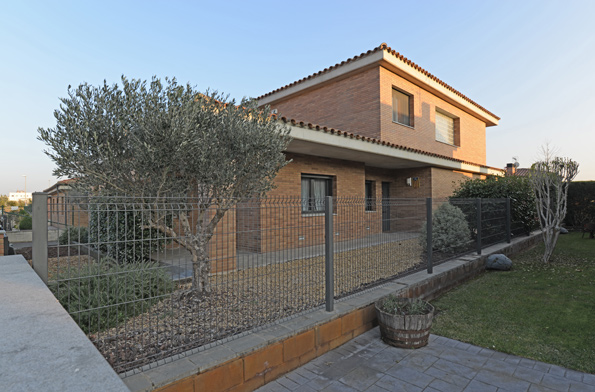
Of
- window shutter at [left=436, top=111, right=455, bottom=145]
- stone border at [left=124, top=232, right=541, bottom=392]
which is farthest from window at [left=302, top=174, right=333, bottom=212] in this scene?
window shutter at [left=436, top=111, right=455, bottom=145]

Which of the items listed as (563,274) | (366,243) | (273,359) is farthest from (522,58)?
(273,359)

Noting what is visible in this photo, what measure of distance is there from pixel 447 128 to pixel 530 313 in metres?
13.6

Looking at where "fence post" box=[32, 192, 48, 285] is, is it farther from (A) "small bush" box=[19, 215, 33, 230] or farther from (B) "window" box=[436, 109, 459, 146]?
(A) "small bush" box=[19, 215, 33, 230]

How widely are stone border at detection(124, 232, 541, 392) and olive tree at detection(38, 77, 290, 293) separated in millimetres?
1227

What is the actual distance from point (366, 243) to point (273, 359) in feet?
8.15

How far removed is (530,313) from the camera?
429 centimetres

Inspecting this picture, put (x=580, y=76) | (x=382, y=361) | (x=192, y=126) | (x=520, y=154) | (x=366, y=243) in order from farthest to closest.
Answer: (x=520, y=154), (x=580, y=76), (x=366, y=243), (x=192, y=126), (x=382, y=361)

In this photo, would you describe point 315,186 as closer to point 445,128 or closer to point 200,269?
point 200,269

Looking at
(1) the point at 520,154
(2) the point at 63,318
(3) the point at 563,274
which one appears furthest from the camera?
(1) the point at 520,154

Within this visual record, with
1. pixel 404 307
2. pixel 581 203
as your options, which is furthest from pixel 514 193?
pixel 404 307

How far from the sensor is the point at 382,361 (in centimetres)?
307

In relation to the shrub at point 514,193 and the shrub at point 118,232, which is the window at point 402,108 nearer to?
the shrub at point 514,193

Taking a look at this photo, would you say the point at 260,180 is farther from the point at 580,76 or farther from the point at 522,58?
the point at 580,76

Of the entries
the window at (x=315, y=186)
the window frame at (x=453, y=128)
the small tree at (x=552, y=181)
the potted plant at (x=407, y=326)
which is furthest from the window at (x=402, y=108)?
the potted plant at (x=407, y=326)
